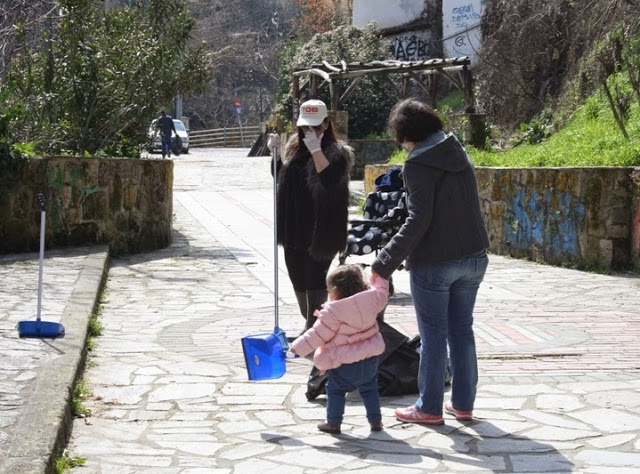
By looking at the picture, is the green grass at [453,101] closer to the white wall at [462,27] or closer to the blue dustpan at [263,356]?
the white wall at [462,27]

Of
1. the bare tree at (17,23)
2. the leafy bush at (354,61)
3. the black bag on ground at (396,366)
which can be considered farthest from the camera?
the leafy bush at (354,61)

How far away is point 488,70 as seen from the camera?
25719mm

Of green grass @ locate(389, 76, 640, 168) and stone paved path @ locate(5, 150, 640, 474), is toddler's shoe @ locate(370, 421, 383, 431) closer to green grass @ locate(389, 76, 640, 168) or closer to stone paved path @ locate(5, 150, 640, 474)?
stone paved path @ locate(5, 150, 640, 474)

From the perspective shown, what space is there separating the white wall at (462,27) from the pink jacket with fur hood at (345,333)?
89.6 feet

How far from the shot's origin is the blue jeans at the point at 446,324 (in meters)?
5.86

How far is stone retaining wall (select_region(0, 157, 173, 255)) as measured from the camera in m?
13.0

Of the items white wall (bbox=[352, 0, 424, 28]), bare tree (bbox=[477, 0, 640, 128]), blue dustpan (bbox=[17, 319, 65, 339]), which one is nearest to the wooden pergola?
bare tree (bbox=[477, 0, 640, 128])

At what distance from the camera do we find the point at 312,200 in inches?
297

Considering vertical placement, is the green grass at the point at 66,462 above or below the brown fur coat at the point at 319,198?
below

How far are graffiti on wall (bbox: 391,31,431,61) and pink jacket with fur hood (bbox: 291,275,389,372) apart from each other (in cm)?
3087

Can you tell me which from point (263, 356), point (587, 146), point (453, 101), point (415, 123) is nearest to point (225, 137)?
point (453, 101)

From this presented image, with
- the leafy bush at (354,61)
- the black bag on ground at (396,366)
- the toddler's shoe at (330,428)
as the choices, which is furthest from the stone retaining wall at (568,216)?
the leafy bush at (354,61)

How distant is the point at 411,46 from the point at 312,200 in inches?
1178

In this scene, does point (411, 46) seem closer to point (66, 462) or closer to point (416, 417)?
point (416, 417)
